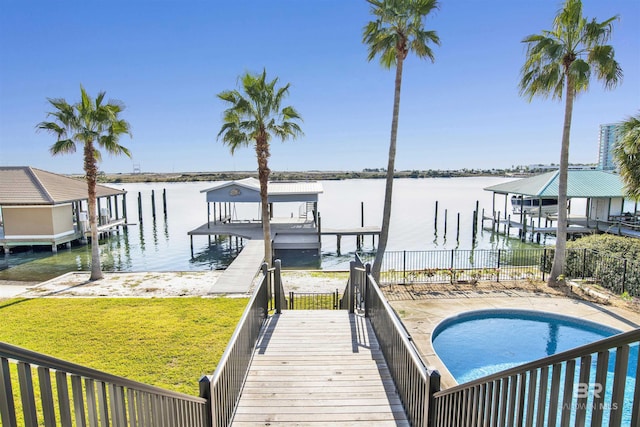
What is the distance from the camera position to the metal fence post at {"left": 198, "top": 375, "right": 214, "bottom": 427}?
3531 mm

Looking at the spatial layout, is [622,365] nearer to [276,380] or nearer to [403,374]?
[403,374]

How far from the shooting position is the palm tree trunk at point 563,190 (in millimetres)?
13797

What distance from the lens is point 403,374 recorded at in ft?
14.9

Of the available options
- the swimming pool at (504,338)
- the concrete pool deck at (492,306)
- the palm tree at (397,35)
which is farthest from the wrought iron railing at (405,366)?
the palm tree at (397,35)

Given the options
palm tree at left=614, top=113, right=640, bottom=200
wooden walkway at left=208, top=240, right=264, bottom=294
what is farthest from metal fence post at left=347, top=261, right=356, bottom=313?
palm tree at left=614, top=113, right=640, bottom=200

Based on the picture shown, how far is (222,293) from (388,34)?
1116 centimetres

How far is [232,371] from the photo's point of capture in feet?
14.4

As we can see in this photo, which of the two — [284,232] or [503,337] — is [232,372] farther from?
[284,232]

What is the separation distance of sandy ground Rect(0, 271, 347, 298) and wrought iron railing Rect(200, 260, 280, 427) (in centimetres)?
880

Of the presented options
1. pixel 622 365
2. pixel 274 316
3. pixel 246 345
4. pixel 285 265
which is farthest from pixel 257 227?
pixel 622 365

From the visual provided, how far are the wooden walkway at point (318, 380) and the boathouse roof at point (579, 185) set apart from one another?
25860 millimetres

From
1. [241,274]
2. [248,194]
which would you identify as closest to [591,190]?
[248,194]

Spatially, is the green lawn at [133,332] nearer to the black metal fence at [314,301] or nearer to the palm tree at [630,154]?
the black metal fence at [314,301]

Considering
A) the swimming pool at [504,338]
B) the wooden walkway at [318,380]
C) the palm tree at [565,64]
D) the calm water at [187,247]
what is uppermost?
the palm tree at [565,64]
